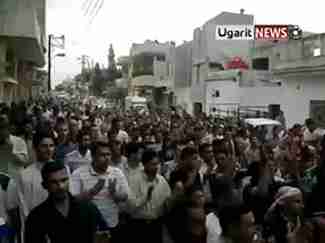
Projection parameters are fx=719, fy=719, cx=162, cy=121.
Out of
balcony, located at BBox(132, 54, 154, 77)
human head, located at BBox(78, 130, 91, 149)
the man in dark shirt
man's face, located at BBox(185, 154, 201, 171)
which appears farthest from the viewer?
balcony, located at BBox(132, 54, 154, 77)

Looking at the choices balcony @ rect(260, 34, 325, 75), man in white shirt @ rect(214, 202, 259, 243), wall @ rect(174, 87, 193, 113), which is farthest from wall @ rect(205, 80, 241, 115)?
man in white shirt @ rect(214, 202, 259, 243)

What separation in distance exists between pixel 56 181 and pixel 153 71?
235 feet

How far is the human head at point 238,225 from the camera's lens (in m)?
4.38

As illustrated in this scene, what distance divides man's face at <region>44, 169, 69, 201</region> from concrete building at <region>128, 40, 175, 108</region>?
5567 centimetres

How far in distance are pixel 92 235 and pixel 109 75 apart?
111439mm

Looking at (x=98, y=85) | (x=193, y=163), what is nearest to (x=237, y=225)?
(x=193, y=163)

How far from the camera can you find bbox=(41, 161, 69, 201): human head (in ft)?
16.5

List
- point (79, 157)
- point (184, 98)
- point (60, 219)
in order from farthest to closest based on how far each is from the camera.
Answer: point (184, 98) → point (79, 157) → point (60, 219)

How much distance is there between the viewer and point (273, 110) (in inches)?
1209

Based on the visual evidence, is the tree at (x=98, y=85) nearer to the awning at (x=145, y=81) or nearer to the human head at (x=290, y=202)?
the awning at (x=145, y=81)

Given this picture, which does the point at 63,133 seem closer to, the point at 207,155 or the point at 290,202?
the point at 207,155

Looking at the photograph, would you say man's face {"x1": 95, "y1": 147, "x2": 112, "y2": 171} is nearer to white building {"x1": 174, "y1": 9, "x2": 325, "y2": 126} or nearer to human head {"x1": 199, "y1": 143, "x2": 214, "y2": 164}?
human head {"x1": 199, "y1": 143, "x2": 214, "y2": 164}

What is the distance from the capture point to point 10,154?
8109 millimetres

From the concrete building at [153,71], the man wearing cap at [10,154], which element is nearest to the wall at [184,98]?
the concrete building at [153,71]
